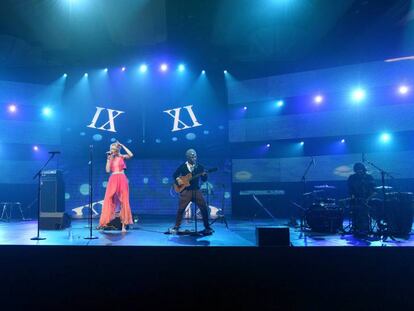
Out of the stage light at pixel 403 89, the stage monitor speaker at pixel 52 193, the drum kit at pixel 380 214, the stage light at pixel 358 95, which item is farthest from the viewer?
the stage light at pixel 358 95

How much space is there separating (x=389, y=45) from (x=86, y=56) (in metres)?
10.1

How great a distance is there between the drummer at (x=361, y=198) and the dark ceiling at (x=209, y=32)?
489 cm

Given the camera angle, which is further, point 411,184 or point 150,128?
point 150,128

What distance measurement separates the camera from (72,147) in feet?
38.2

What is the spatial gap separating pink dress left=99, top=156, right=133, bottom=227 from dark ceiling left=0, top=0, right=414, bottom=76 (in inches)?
182

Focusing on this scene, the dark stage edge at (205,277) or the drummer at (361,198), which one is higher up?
the drummer at (361,198)

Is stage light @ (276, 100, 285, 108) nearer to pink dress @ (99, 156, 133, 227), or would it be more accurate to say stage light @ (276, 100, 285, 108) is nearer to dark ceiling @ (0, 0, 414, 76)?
dark ceiling @ (0, 0, 414, 76)

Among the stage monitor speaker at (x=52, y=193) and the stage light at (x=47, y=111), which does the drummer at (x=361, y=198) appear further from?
the stage light at (x=47, y=111)

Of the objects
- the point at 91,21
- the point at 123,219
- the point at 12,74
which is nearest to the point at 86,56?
the point at 91,21

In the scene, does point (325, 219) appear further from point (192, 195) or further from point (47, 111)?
point (47, 111)

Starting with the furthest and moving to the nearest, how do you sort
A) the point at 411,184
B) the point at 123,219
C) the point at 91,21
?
1. the point at 411,184
2. the point at 91,21
3. the point at 123,219

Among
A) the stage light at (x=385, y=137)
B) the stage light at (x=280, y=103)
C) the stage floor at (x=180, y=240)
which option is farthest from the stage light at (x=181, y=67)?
the stage light at (x=385, y=137)

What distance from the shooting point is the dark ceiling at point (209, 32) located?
898 centimetres

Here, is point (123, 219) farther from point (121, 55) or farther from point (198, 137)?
point (121, 55)
